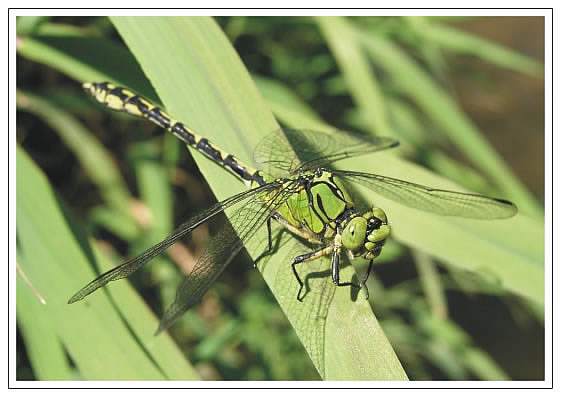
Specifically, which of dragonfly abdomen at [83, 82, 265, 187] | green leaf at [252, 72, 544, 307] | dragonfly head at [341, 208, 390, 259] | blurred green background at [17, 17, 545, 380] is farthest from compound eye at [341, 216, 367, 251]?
blurred green background at [17, 17, 545, 380]

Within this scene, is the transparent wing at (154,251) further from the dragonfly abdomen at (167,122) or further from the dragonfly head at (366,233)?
the dragonfly head at (366,233)

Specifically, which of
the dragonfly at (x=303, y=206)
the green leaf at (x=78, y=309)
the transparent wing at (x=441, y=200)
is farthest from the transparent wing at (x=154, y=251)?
the transparent wing at (x=441, y=200)

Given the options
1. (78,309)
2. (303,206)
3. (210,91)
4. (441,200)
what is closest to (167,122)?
(210,91)

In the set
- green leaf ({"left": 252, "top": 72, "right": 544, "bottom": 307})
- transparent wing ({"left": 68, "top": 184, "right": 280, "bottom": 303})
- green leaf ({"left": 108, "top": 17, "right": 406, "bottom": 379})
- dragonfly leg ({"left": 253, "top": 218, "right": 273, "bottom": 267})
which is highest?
green leaf ({"left": 108, "top": 17, "right": 406, "bottom": 379})

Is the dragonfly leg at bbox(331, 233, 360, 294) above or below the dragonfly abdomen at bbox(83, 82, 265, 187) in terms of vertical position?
below

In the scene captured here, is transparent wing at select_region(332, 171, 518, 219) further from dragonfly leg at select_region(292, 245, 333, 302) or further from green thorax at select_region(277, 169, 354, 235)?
dragonfly leg at select_region(292, 245, 333, 302)
